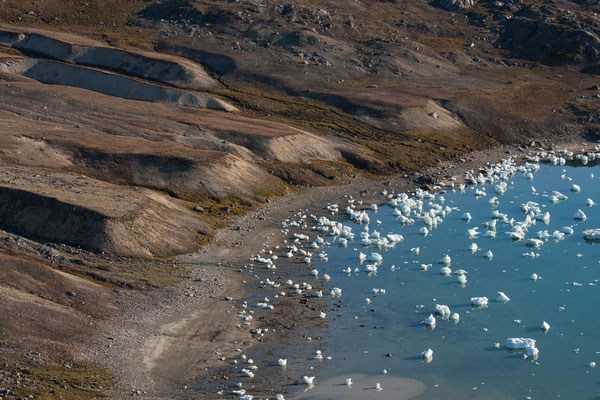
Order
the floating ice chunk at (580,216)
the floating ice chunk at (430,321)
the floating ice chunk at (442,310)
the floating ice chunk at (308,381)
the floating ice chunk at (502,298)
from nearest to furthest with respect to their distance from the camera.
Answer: the floating ice chunk at (308,381) < the floating ice chunk at (430,321) < the floating ice chunk at (442,310) < the floating ice chunk at (502,298) < the floating ice chunk at (580,216)

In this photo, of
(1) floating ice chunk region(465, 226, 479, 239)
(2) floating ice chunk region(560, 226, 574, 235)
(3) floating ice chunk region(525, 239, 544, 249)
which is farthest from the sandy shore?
(2) floating ice chunk region(560, 226, 574, 235)

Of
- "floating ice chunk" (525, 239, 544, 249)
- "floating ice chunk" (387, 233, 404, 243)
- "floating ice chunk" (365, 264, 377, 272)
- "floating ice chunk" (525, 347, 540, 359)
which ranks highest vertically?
"floating ice chunk" (525, 347, 540, 359)

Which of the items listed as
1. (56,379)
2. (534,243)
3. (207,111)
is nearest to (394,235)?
(534,243)

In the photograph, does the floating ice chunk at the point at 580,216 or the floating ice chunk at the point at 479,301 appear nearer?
the floating ice chunk at the point at 479,301

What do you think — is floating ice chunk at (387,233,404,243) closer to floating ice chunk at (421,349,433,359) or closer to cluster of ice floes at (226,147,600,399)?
cluster of ice floes at (226,147,600,399)

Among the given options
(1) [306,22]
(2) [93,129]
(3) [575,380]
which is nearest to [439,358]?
(3) [575,380]

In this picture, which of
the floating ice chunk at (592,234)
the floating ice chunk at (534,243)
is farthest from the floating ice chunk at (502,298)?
the floating ice chunk at (592,234)

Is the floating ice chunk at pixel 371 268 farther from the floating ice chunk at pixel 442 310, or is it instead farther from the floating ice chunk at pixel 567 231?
the floating ice chunk at pixel 567 231
